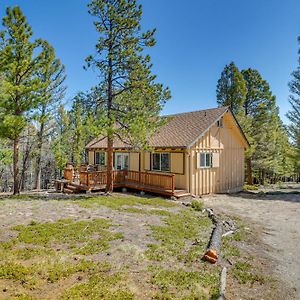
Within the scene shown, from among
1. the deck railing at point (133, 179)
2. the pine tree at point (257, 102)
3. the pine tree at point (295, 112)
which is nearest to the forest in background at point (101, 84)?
the deck railing at point (133, 179)

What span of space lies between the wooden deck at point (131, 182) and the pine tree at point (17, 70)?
Answer: 447 cm

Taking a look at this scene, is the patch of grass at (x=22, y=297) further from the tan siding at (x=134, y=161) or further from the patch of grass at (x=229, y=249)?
the tan siding at (x=134, y=161)

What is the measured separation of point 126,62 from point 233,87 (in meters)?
14.8

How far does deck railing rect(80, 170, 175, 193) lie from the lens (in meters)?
15.6

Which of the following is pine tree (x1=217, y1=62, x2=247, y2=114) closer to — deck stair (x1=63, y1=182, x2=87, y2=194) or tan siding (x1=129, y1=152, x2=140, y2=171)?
tan siding (x1=129, y1=152, x2=140, y2=171)

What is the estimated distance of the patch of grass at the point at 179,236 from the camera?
6.16 meters

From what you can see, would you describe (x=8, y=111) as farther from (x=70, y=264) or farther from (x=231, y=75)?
(x=231, y=75)

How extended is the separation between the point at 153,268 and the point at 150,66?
36.8 ft

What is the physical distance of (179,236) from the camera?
7.56 meters

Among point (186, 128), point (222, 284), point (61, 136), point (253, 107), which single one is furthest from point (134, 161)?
point (253, 107)

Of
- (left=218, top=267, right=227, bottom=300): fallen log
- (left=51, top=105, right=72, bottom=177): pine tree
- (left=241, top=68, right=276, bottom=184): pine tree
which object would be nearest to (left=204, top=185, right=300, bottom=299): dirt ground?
(left=218, top=267, right=227, bottom=300): fallen log

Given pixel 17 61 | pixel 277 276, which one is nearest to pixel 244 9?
pixel 17 61

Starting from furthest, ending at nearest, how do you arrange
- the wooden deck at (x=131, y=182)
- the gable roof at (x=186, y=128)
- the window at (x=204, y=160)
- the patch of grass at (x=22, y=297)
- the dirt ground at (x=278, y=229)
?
the window at (x=204, y=160), the gable roof at (x=186, y=128), the wooden deck at (x=131, y=182), the dirt ground at (x=278, y=229), the patch of grass at (x=22, y=297)

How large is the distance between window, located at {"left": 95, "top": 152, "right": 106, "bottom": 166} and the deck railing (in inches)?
191
